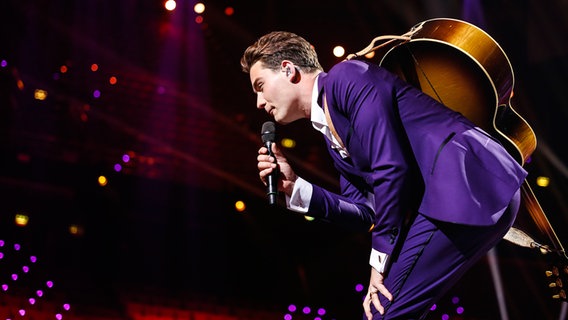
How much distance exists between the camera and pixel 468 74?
2133 mm

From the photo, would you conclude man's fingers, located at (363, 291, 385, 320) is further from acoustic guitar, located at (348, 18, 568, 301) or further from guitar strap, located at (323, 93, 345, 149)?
acoustic guitar, located at (348, 18, 568, 301)

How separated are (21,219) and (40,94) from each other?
3.07 ft

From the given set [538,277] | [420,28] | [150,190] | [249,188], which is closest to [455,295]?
[538,277]

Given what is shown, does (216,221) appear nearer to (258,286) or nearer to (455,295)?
(258,286)

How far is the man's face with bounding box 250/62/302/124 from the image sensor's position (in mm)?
2189

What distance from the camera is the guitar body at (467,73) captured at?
2100 mm

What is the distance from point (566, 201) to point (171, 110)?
114 inches

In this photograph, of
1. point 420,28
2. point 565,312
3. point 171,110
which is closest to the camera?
point 420,28

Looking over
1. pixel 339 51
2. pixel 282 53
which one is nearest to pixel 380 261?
pixel 282 53

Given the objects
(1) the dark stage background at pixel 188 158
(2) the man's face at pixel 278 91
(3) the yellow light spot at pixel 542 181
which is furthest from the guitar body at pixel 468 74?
(3) the yellow light spot at pixel 542 181

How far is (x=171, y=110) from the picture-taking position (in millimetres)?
5602

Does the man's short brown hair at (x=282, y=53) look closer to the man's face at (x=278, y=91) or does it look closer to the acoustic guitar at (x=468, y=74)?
the man's face at (x=278, y=91)

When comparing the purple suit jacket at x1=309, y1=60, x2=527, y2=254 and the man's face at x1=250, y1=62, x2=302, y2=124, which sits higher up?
the man's face at x1=250, y1=62, x2=302, y2=124

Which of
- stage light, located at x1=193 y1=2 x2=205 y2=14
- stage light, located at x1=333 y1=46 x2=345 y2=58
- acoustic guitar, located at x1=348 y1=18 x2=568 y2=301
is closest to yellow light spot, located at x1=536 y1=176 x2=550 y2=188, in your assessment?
stage light, located at x1=333 y1=46 x2=345 y2=58
